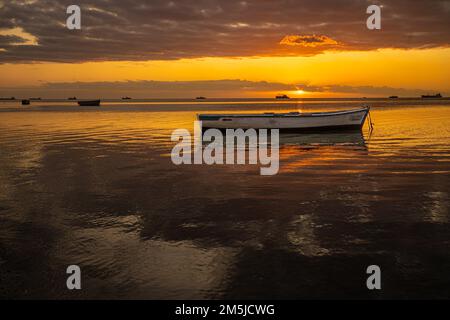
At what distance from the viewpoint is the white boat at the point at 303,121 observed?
38.8 meters

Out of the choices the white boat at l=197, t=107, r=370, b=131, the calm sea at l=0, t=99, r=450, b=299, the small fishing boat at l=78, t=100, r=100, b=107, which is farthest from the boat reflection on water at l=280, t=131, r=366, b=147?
the small fishing boat at l=78, t=100, r=100, b=107

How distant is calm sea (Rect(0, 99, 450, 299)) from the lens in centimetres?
745

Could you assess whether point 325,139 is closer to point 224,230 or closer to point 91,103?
point 224,230

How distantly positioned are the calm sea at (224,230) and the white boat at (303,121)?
1812 cm

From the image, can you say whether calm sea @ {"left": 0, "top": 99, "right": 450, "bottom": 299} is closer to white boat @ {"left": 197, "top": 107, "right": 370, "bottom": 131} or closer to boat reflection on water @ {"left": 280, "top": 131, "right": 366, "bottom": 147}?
boat reflection on water @ {"left": 280, "top": 131, "right": 366, "bottom": 147}

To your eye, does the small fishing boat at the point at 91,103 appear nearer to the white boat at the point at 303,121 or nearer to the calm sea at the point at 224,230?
the white boat at the point at 303,121

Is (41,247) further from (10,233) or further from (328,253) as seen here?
(328,253)

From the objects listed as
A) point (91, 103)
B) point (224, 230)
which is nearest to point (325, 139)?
point (224, 230)

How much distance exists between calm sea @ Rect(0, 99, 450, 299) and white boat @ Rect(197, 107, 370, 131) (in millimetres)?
18120

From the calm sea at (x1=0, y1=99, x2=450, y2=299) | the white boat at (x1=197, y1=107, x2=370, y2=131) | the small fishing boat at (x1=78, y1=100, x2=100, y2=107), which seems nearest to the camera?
the calm sea at (x1=0, y1=99, x2=450, y2=299)

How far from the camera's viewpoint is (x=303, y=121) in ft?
127

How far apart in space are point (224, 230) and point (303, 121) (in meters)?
29.5

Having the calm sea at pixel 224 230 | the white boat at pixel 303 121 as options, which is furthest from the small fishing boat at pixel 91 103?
the calm sea at pixel 224 230

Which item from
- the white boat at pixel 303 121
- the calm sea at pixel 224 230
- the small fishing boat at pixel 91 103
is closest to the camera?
the calm sea at pixel 224 230
